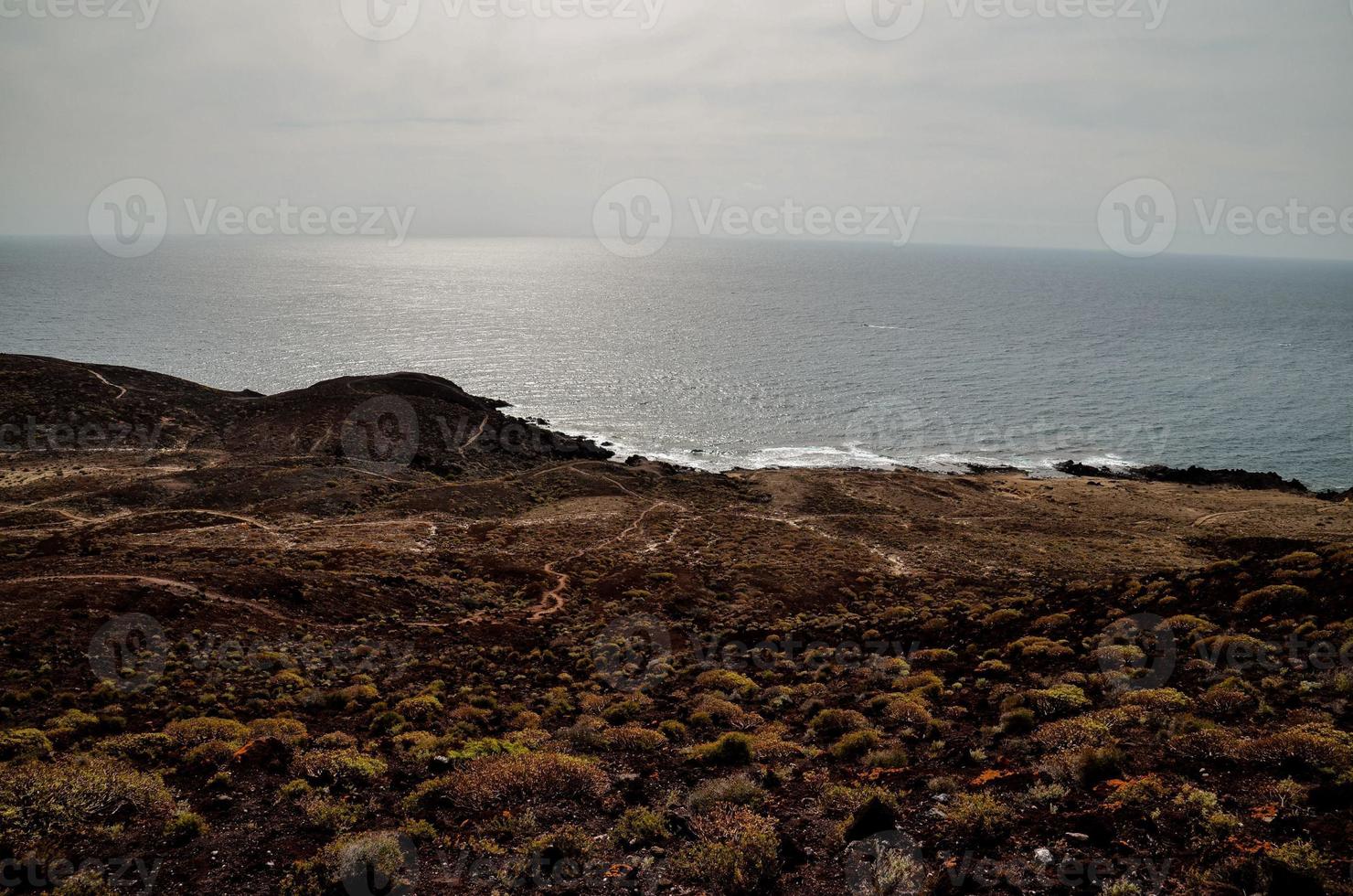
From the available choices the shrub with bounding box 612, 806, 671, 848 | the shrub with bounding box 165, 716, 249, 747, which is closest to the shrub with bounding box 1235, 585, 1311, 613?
the shrub with bounding box 612, 806, 671, 848

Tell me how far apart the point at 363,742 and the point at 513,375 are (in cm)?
10395

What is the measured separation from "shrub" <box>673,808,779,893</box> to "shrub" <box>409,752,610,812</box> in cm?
336

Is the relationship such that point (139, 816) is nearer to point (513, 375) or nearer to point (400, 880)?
point (400, 880)

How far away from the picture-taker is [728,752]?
1811 centimetres

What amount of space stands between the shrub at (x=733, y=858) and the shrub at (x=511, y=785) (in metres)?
3.36

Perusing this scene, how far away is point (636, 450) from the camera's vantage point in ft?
287

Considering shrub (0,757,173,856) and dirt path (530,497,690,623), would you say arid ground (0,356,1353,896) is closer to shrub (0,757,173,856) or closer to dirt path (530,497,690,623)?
shrub (0,757,173,856)

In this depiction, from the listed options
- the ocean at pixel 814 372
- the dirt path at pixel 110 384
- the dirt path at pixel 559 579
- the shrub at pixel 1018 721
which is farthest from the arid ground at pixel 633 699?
the ocean at pixel 814 372

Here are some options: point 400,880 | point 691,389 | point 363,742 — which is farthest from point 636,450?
point 400,880

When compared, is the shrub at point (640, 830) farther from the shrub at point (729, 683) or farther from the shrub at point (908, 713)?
the shrub at point (729, 683)

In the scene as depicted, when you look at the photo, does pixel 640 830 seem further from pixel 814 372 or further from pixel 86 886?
pixel 814 372

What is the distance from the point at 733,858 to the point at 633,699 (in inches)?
446

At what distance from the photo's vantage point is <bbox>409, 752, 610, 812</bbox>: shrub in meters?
15.6

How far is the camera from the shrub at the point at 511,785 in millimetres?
15562
